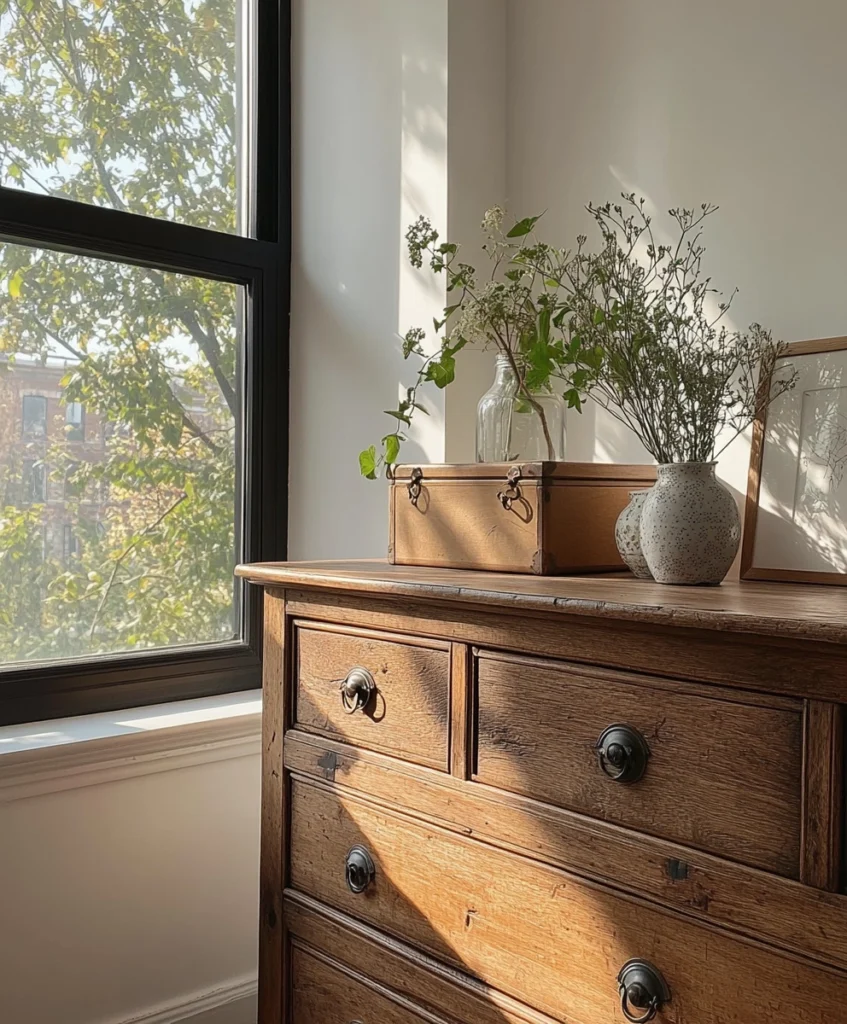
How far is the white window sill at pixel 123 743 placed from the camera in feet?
5.65

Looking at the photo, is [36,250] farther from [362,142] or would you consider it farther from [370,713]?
[370,713]

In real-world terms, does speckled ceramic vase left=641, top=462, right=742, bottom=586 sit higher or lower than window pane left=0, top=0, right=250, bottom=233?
lower

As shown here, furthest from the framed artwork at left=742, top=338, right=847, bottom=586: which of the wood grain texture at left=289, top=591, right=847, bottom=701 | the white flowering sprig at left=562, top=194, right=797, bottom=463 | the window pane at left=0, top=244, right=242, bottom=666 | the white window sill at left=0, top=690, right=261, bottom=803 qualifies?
the window pane at left=0, top=244, right=242, bottom=666

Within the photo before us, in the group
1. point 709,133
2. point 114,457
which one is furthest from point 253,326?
point 709,133

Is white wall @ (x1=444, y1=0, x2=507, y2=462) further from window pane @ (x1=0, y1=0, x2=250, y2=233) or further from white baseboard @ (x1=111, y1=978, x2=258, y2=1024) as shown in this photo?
white baseboard @ (x1=111, y1=978, x2=258, y2=1024)

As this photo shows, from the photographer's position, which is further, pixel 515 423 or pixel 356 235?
pixel 356 235

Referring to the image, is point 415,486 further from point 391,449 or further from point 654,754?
point 654,754

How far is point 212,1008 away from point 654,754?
4.41ft

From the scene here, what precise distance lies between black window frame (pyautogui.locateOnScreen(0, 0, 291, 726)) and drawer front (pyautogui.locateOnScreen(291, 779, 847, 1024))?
0.64 m

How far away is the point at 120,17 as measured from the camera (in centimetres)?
201

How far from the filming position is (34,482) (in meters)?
1.90

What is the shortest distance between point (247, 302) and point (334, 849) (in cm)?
125

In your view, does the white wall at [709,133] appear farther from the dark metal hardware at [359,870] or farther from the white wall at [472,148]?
the dark metal hardware at [359,870]

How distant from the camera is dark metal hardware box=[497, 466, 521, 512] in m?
1.40
